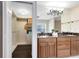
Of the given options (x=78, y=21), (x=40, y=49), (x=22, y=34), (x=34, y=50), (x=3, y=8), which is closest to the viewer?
(x=3, y=8)

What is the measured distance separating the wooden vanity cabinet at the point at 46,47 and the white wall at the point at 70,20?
3.95 feet

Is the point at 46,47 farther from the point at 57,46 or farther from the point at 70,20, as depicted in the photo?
the point at 70,20

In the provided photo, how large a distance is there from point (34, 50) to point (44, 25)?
131 cm

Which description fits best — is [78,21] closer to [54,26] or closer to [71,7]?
[71,7]

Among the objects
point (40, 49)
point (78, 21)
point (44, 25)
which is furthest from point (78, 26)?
point (40, 49)

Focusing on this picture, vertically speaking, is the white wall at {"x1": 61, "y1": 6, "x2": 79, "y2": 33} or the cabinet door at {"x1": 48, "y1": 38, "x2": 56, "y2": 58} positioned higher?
the white wall at {"x1": 61, "y1": 6, "x2": 79, "y2": 33}

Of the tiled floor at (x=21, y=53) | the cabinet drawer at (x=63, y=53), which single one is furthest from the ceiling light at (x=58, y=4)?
the tiled floor at (x=21, y=53)

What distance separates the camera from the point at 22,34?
8203mm

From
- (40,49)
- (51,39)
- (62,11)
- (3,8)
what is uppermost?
(62,11)

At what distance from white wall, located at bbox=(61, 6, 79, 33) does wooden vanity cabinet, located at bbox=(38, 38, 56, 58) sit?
1.20 metres

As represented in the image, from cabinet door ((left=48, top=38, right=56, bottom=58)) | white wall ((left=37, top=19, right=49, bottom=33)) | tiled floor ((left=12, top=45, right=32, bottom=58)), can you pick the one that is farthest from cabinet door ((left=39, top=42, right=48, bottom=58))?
white wall ((left=37, top=19, right=49, bottom=33))

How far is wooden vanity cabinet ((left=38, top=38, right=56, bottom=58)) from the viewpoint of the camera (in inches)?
144

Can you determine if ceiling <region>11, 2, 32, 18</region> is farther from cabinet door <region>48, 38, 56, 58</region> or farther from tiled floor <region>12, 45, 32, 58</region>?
tiled floor <region>12, 45, 32, 58</region>

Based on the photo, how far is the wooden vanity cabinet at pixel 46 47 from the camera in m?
3.67
